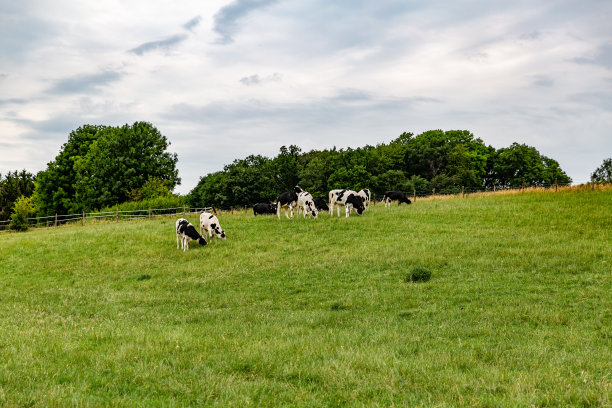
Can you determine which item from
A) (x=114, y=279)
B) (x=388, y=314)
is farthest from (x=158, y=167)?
(x=388, y=314)

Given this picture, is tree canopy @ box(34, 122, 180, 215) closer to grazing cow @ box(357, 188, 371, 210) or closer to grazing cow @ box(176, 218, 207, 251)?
grazing cow @ box(357, 188, 371, 210)

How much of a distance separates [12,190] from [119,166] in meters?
39.7

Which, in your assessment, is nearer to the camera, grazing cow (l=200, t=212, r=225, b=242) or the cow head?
grazing cow (l=200, t=212, r=225, b=242)

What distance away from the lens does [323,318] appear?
11.1 meters

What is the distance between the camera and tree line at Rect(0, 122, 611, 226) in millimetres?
64938

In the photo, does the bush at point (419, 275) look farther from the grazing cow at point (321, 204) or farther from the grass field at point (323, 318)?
the grazing cow at point (321, 204)

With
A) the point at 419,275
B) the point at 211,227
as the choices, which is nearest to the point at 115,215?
the point at 211,227

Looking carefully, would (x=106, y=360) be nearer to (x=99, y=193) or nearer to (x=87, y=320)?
(x=87, y=320)

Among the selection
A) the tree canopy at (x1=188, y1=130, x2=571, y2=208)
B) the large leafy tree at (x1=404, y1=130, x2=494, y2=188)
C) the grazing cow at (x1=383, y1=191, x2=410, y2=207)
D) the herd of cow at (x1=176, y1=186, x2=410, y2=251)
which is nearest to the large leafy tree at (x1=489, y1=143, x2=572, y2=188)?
the tree canopy at (x1=188, y1=130, x2=571, y2=208)

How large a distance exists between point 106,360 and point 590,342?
816cm

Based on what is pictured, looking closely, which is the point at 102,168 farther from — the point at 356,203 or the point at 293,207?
the point at 356,203

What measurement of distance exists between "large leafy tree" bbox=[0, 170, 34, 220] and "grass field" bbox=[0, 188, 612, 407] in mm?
72378

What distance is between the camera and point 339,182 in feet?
254

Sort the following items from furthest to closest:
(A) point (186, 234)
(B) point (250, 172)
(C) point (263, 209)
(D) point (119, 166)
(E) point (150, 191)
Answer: (B) point (250, 172) → (D) point (119, 166) → (E) point (150, 191) → (C) point (263, 209) → (A) point (186, 234)
